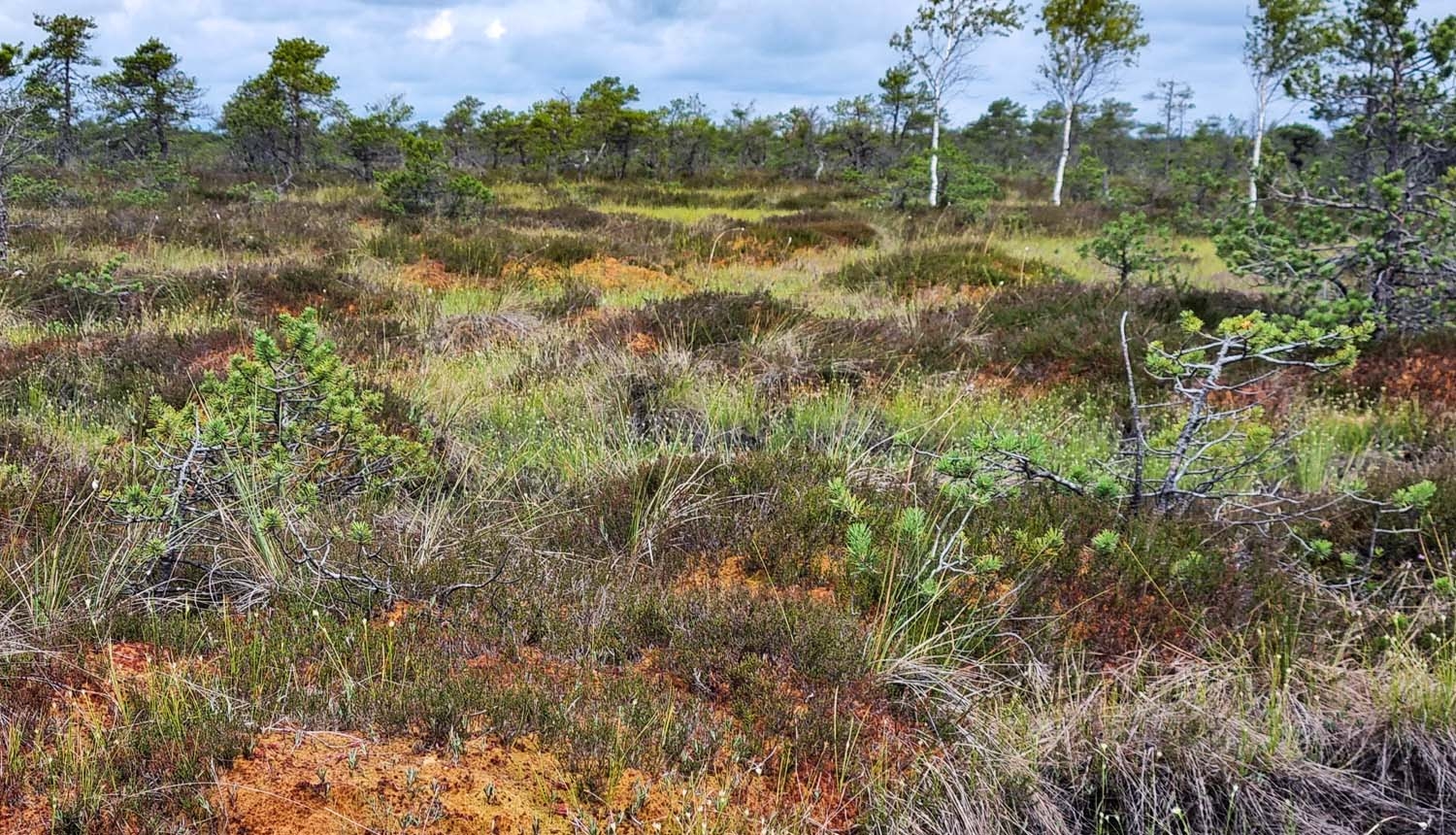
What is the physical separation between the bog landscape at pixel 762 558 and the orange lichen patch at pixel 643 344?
11 cm

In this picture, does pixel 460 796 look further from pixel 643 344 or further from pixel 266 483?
pixel 643 344

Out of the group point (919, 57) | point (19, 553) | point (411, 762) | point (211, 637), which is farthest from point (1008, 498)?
point (919, 57)

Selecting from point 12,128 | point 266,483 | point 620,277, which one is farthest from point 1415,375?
point 12,128

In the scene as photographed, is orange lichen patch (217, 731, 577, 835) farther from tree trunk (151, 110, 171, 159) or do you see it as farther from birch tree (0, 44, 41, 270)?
tree trunk (151, 110, 171, 159)

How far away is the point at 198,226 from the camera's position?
11266mm

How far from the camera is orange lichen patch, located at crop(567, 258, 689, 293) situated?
9430mm

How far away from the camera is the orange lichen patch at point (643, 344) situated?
5.95m

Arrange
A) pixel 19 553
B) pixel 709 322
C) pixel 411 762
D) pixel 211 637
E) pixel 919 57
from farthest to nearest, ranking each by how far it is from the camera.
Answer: pixel 919 57
pixel 709 322
pixel 19 553
pixel 211 637
pixel 411 762

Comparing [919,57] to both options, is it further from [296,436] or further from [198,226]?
[296,436]

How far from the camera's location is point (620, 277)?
10.1 metres

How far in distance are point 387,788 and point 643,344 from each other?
478cm

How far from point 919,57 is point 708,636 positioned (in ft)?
74.5

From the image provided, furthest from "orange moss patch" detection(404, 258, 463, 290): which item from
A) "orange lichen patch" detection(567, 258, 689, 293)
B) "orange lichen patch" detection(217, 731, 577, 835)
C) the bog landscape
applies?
"orange lichen patch" detection(217, 731, 577, 835)

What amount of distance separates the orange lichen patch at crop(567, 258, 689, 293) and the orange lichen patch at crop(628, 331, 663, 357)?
2741mm
